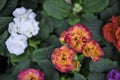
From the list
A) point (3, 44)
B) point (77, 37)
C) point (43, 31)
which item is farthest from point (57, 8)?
point (3, 44)

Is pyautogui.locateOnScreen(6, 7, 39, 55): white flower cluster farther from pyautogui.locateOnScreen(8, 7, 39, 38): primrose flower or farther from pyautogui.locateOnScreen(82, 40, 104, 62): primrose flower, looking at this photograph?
pyautogui.locateOnScreen(82, 40, 104, 62): primrose flower

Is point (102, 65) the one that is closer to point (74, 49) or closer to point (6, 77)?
point (74, 49)

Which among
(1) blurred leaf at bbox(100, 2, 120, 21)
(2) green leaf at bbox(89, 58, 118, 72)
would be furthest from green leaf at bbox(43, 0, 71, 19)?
(2) green leaf at bbox(89, 58, 118, 72)

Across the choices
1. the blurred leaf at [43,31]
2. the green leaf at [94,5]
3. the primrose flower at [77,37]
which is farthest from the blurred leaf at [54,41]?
the green leaf at [94,5]

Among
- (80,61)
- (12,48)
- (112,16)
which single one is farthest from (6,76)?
(112,16)

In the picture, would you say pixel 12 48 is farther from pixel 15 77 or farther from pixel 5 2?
pixel 5 2

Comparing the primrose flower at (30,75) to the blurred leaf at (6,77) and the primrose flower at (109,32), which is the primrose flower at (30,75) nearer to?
the blurred leaf at (6,77)
